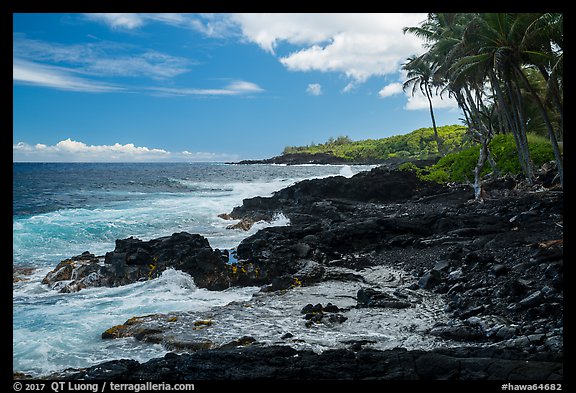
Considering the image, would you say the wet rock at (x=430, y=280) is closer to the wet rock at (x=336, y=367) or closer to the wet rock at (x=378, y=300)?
the wet rock at (x=378, y=300)

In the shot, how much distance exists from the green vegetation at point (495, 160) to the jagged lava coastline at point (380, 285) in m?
3.87

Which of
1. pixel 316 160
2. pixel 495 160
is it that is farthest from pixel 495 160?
pixel 316 160

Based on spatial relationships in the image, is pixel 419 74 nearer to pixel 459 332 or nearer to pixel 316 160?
pixel 459 332

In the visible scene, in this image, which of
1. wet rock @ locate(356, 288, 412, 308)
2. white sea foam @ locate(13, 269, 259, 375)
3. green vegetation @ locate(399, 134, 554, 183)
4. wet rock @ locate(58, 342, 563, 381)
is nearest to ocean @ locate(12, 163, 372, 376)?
white sea foam @ locate(13, 269, 259, 375)

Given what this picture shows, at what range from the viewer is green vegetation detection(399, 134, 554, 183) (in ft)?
70.0

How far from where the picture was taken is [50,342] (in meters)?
6.84

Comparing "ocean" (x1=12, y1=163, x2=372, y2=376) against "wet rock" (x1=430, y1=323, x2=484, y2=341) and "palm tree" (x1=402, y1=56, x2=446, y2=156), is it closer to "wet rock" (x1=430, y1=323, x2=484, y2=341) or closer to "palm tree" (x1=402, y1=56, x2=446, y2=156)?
"wet rock" (x1=430, y1=323, x2=484, y2=341)

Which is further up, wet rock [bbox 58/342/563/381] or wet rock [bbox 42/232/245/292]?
wet rock [bbox 58/342/563/381]

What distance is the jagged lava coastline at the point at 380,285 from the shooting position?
402 cm

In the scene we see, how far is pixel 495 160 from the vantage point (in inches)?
917

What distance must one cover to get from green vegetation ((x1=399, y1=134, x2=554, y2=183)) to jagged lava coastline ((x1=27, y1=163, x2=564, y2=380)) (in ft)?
12.7

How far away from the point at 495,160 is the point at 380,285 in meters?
17.2
